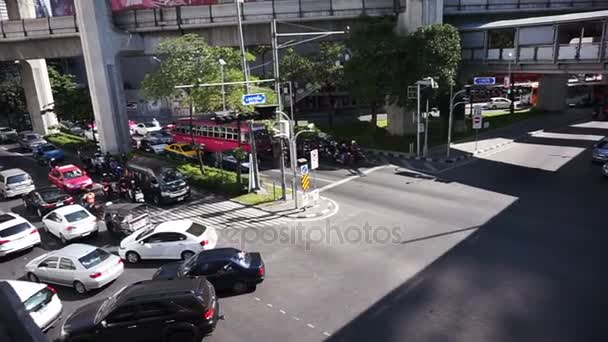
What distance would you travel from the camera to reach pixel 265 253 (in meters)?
17.2

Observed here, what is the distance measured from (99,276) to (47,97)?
41299 millimetres

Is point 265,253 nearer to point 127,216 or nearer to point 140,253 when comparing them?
point 140,253

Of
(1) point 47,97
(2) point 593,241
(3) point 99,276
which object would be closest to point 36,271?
(3) point 99,276

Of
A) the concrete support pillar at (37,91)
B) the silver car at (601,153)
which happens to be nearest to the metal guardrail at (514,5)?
the silver car at (601,153)

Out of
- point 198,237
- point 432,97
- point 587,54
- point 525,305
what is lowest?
point 525,305

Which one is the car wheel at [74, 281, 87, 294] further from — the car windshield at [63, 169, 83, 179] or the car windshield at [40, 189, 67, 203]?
the car windshield at [63, 169, 83, 179]

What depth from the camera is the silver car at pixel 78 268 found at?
14562 mm

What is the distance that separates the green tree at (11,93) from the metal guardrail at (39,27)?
15861mm

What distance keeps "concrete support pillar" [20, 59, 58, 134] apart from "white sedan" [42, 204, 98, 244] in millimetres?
32532

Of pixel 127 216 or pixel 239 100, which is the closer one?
pixel 127 216

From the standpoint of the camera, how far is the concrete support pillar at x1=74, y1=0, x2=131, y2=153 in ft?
111

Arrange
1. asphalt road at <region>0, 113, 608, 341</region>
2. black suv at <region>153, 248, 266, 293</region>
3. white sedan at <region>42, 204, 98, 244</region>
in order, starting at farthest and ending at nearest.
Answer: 1. white sedan at <region>42, 204, 98, 244</region>
2. black suv at <region>153, 248, 266, 293</region>
3. asphalt road at <region>0, 113, 608, 341</region>

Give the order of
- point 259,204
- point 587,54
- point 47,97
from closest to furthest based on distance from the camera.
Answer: point 259,204 → point 587,54 → point 47,97

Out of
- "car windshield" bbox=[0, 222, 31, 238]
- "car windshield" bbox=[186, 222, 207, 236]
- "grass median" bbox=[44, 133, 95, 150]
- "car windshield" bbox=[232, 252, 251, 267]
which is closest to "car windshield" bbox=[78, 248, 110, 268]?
"car windshield" bbox=[186, 222, 207, 236]
